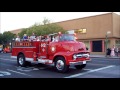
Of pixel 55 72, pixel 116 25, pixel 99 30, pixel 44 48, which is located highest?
pixel 116 25

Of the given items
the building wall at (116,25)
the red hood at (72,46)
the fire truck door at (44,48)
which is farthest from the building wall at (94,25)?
the red hood at (72,46)

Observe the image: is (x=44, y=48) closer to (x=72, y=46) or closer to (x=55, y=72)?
(x=55, y=72)

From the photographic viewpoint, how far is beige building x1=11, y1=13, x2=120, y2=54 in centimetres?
3603

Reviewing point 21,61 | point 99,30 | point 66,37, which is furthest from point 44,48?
point 99,30

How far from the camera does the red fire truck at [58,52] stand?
11492mm

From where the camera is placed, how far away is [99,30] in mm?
37469

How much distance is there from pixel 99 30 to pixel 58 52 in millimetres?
26694

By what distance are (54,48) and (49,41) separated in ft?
2.57

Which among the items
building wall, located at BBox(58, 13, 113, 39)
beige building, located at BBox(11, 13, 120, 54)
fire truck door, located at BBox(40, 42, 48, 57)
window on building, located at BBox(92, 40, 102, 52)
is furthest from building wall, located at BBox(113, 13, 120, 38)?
fire truck door, located at BBox(40, 42, 48, 57)

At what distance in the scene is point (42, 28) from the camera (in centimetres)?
4203

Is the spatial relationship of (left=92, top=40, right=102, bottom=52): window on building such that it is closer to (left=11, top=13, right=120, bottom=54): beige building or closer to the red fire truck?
(left=11, top=13, right=120, bottom=54): beige building
